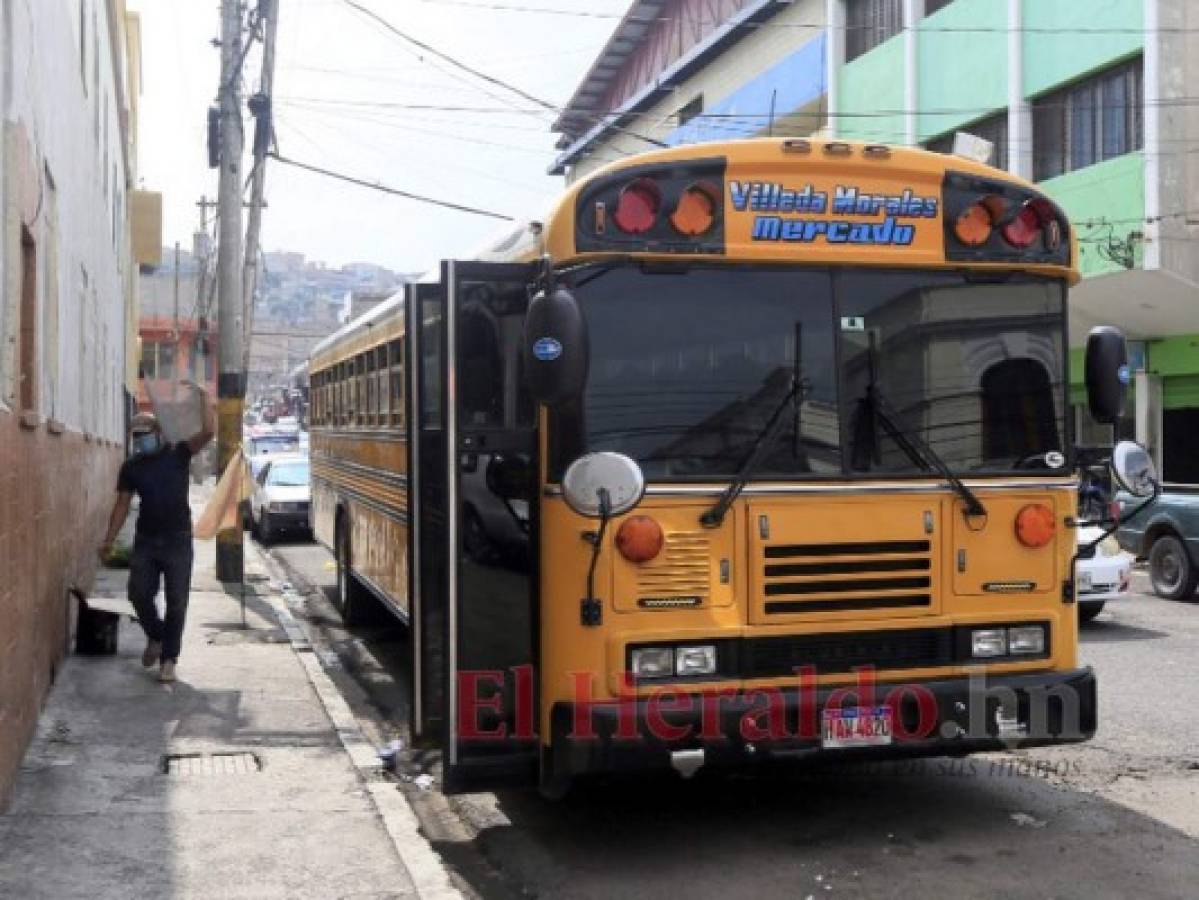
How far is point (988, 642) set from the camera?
5902 mm

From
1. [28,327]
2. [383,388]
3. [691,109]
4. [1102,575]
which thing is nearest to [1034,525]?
[383,388]

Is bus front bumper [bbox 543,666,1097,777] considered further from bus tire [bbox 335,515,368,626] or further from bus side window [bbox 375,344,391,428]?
bus tire [bbox 335,515,368,626]

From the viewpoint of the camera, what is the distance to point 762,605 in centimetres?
558

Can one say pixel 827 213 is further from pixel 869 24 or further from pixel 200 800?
pixel 869 24

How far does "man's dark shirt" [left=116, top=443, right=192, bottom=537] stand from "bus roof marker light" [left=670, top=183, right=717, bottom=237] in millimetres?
4562

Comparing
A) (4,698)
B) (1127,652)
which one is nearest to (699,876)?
(4,698)

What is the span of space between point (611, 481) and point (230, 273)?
37.8 feet

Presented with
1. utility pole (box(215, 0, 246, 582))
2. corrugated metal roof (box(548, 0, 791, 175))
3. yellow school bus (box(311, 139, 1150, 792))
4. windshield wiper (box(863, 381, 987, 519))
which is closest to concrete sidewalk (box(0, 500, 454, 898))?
yellow school bus (box(311, 139, 1150, 792))

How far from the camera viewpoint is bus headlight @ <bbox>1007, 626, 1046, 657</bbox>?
19.5 feet

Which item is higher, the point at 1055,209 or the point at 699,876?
the point at 1055,209

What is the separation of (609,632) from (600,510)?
1.76 feet

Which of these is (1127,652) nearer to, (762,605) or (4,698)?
(762,605)

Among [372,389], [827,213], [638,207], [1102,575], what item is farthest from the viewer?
[1102,575]

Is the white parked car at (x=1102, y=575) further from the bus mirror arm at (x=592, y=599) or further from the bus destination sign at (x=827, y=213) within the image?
the bus mirror arm at (x=592, y=599)
